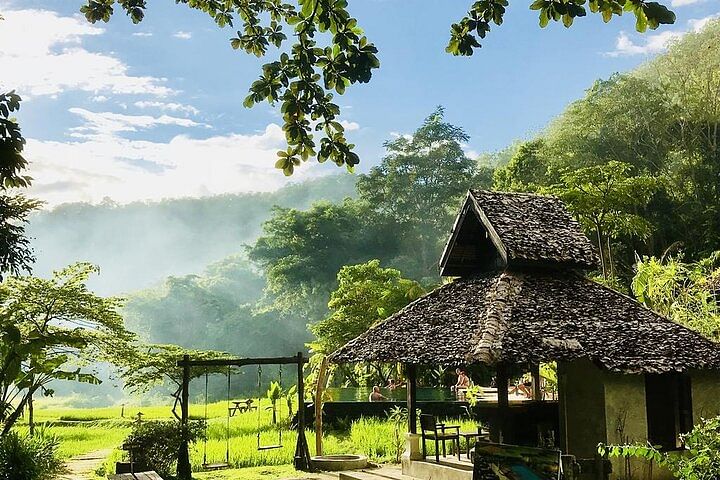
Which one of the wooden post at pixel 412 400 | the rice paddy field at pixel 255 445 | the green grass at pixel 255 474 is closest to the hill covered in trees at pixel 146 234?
the rice paddy field at pixel 255 445

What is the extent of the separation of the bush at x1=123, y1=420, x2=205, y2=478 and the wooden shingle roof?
340cm

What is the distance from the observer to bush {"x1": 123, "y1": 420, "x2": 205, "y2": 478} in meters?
12.2

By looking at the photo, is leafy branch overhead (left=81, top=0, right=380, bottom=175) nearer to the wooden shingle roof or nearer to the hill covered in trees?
the wooden shingle roof

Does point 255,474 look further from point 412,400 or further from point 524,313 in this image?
A: point 524,313

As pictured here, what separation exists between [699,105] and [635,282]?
16493mm

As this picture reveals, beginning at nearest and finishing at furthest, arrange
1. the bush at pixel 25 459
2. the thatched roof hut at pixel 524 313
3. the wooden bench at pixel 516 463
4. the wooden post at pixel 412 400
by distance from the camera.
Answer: the wooden bench at pixel 516 463 < the thatched roof hut at pixel 524 313 < the bush at pixel 25 459 < the wooden post at pixel 412 400

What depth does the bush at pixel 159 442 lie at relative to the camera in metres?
12.2

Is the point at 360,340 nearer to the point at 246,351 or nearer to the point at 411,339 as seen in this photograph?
the point at 411,339

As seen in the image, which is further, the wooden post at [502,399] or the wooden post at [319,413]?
the wooden post at [319,413]

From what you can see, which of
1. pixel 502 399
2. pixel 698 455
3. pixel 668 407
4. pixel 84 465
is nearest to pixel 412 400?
pixel 502 399

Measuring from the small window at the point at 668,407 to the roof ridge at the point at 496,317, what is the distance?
214cm

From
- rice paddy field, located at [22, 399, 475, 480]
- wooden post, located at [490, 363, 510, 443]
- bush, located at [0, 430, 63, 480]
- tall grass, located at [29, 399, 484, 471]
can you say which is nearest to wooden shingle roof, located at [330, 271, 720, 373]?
wooden post, located at [490, 363, 510, 443]

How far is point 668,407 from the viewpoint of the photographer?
10.0 m

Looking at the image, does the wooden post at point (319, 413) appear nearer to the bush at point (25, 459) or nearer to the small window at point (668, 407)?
the bush at point (25, 459)
